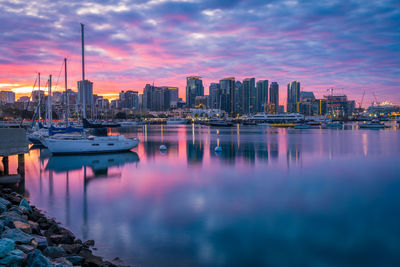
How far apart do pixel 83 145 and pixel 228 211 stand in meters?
20.7

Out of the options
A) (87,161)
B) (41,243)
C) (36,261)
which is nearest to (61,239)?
(41,243)

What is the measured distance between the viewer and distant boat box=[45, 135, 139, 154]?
29.8 metres

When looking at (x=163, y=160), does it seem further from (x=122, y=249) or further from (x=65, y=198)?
(x=122, y=249)

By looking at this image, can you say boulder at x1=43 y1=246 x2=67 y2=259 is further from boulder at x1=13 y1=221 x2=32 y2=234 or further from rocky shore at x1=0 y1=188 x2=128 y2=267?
boulder at x1=13 y1=221 x2=32 y2=234

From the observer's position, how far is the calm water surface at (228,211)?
9.52 meters

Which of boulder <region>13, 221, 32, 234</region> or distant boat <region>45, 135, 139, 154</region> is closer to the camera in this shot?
boulder <region>13, 221, 32, 234</region>

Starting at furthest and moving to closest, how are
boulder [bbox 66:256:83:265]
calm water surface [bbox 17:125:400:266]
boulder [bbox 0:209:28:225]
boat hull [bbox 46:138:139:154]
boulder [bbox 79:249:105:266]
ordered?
boat hull [bbox 46:138:139:154], calm water surface [bbox 17:125:400:266], boulder [bbox 0:209:28:225], boulder [bbox 79:249:105:266], boulder [bbox 66:256:83:265]

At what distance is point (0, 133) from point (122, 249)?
1249 centimetres

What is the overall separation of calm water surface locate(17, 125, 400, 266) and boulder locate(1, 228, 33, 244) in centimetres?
224

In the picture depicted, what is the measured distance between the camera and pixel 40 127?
4938 centimetres

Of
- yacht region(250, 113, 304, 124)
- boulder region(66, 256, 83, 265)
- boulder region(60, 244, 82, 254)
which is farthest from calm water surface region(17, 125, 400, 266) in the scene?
yacht region(250, 113, 304, 124)

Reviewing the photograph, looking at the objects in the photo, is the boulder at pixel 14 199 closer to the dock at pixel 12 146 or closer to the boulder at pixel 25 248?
the dock at pixel 12 146

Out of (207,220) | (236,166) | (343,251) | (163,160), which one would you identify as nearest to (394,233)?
(343,251)

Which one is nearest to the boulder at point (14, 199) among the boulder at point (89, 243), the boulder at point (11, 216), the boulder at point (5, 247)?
the boulder at point (11, 216)
